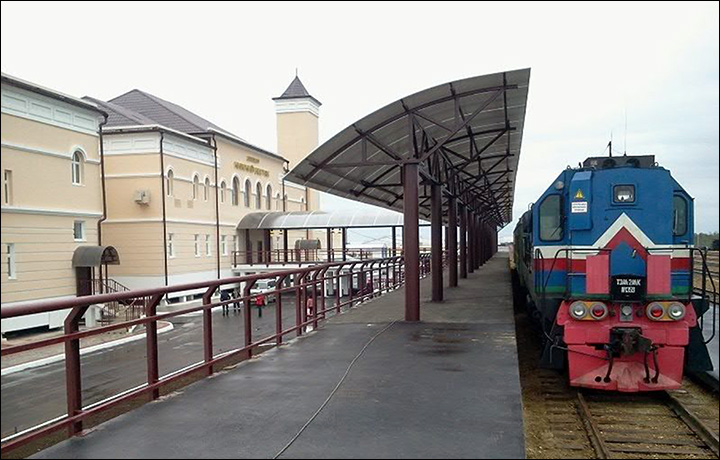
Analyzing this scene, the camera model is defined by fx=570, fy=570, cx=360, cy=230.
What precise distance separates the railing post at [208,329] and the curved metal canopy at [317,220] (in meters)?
27.9

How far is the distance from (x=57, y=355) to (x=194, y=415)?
114 cm

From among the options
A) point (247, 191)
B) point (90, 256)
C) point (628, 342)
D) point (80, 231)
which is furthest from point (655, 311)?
point (247, 191)

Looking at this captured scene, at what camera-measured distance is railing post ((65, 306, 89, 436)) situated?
166 inches

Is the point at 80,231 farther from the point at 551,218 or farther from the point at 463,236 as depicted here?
the point at 551,218

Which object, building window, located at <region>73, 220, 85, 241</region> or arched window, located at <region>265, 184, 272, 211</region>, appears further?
arched window, located at <region>265, 184, 272, 211</region>

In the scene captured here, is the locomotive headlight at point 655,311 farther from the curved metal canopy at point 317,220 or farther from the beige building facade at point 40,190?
the curved metal canopy at point 317,220

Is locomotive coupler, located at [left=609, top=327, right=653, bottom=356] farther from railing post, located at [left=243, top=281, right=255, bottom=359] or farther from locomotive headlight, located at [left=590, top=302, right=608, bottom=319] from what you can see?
railing post, located at [left=243, top=281, right=255, bottom=359]

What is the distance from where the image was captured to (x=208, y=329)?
623cm

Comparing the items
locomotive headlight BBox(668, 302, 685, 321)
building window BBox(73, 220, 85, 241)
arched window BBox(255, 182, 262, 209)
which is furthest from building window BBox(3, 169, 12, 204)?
arched window BBox(255, 182, 262, 209)

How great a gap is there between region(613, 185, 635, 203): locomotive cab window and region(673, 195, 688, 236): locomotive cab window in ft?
2.28

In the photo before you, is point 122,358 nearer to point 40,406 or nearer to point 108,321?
point 108,321

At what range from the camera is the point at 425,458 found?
3717 mm

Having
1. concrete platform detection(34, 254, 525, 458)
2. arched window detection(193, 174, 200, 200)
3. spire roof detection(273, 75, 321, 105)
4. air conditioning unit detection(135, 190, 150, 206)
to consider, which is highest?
spire roof detection(273, 75, 321, 105)

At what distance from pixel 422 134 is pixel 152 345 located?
6.77 metres
